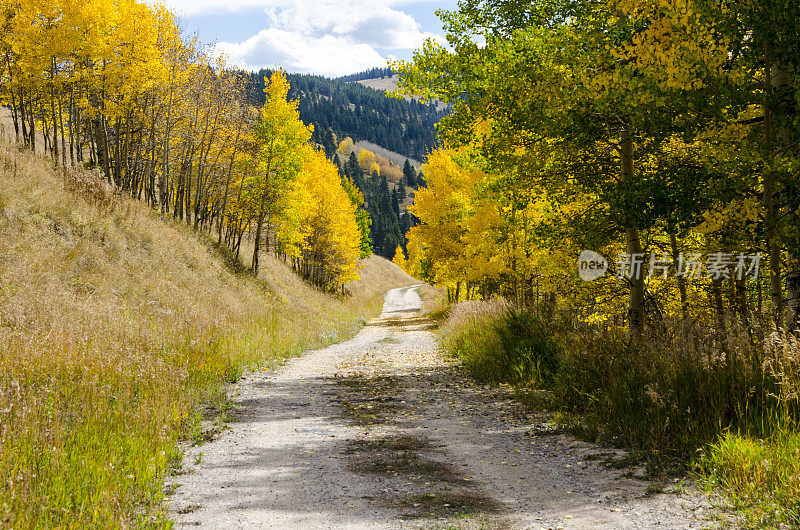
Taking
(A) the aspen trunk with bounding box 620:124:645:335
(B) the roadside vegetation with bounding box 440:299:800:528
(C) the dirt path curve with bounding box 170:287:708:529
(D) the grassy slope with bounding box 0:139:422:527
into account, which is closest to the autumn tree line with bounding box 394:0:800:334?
(A) the aspen trunk with bounding box 620:124:645:335

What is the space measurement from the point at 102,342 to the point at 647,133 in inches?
391

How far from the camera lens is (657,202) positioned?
809cm

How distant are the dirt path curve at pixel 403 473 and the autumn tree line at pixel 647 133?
113 inches

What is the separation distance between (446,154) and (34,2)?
726 inches

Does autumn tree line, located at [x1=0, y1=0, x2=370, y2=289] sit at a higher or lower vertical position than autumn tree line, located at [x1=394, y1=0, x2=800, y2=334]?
higher

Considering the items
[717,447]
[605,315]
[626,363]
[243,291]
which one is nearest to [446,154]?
[243,291]

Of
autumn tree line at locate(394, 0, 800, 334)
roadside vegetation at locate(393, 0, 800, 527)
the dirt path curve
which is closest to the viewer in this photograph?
the dirt path curve

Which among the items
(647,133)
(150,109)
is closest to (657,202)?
(647,133)

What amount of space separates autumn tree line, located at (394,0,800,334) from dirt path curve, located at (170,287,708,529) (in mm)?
2878

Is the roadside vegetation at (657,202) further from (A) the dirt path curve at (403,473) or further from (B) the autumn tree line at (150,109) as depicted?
(B) the autumn tree line at (150,109)

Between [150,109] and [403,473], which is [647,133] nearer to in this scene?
[403,473]

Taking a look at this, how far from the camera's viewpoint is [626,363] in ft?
24.1

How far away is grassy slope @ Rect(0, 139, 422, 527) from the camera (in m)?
4.15

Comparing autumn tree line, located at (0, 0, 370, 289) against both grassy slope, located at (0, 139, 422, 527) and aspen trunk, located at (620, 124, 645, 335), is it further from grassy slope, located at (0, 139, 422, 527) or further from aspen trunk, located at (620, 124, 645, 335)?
aspen trunk, located at (620, 124, 645, 335)
